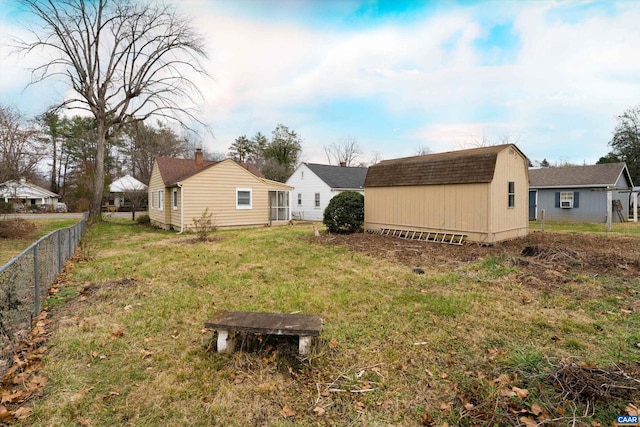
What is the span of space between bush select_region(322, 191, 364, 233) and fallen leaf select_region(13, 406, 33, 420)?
12.0m

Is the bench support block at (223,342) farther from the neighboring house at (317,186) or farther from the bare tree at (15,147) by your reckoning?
the neighboring house at (317,186)

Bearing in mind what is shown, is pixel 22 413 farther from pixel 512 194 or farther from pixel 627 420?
pixel 512 194

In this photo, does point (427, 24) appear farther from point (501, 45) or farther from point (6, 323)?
point (6, 323)

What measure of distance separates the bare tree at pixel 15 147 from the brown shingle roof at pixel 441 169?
15466 millimetres

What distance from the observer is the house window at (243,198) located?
17.7m

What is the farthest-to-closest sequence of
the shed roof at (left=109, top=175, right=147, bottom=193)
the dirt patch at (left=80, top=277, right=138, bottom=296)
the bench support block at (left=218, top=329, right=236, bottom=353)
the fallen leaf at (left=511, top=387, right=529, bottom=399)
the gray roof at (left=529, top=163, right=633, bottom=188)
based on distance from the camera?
the shed roof at (left=109, top=175, right=147, bottom=193) < the gray roof at (left=529, top=163, right=633, bottom=188) < the dirt patch at (left=80, top=277, right=138, bottom=296) < the bench support block at (left=218, top=329, right=236, bottom=353) < the fallen leaf at (left=511, top=387, right=529, bottom=399)

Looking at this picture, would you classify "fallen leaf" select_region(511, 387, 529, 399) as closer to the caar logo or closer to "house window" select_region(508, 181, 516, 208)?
A: the caar logo

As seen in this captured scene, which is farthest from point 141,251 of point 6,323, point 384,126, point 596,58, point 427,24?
point 384,126

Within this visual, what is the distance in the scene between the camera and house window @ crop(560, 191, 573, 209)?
67.5ft

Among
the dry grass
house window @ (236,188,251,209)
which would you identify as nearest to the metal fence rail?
the dry grass

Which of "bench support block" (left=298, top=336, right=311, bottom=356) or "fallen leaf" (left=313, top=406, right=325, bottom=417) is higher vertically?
"bench support block" (left=298, top=336, right=311, bottom=356)

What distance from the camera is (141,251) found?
10.2 meters

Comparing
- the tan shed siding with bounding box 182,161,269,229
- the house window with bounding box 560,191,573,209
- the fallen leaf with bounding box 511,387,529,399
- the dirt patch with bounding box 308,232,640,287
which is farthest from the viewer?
the house window with bounding box 560,191,573,209

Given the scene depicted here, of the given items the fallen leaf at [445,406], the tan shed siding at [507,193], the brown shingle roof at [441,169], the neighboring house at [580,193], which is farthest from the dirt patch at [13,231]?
the neighboring house at [580,193]
